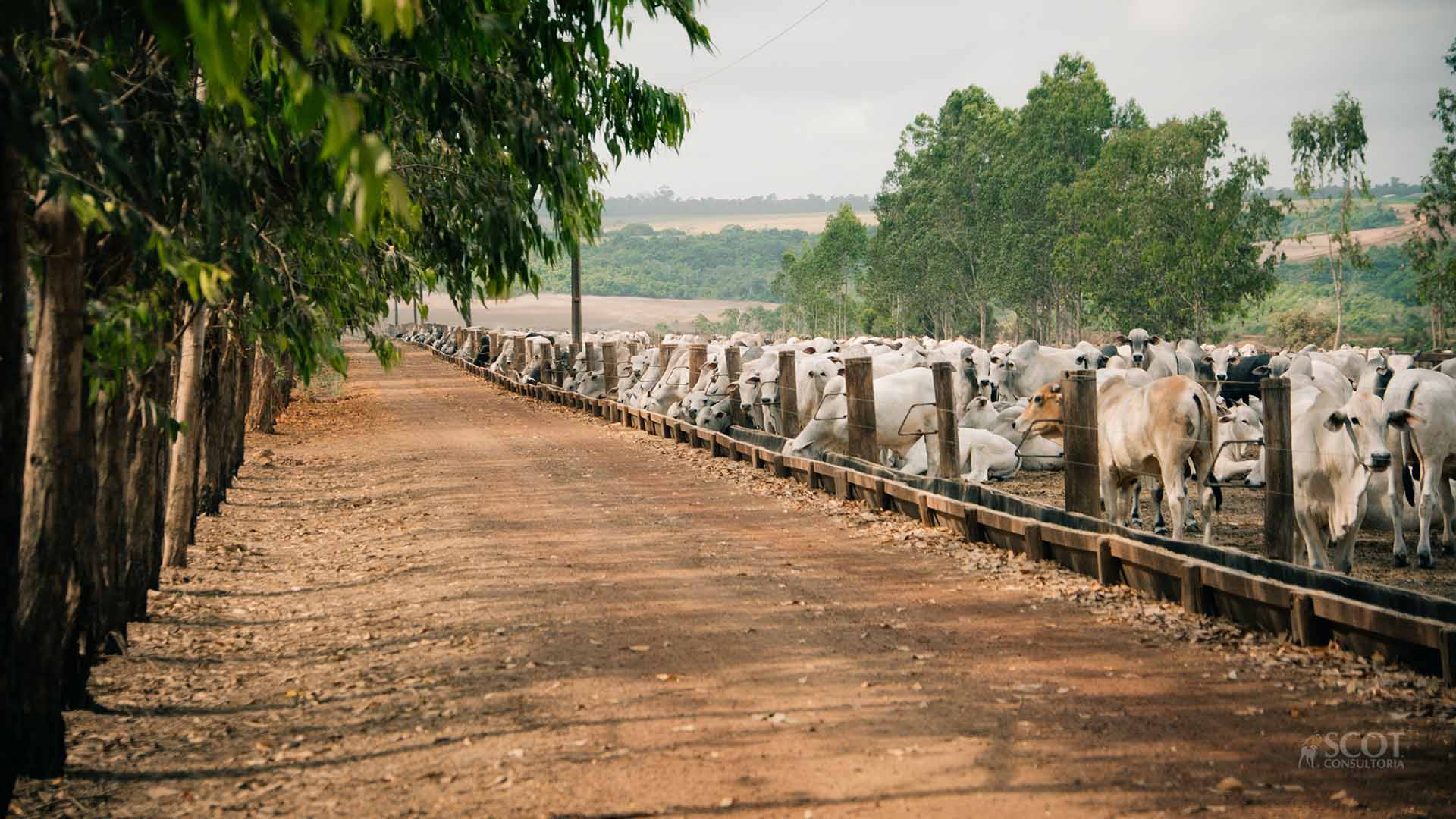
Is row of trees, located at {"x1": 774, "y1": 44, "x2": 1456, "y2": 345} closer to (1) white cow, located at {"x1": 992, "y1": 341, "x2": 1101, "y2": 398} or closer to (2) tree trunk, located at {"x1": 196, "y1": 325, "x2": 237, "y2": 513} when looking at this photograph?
(1) white cow, located at {"x1": 992, "y1": 341, "x2": 1101, "y2": 398}

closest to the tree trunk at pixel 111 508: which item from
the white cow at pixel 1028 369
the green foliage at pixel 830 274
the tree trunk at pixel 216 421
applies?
the tree trunk at pixel 216 421

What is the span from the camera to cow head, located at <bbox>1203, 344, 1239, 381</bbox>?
22561 millimetres

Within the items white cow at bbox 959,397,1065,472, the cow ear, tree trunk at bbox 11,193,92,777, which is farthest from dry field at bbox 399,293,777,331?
tree trunk at bbox 11,193,92,777

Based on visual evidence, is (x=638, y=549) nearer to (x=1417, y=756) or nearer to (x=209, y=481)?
(x=209, y=481)

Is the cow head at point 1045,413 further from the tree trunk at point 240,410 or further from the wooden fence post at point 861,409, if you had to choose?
the tree trunk at point 240,410

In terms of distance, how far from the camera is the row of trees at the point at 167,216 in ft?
14.5

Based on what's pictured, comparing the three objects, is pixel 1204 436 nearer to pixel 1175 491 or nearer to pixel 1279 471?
pixel 1175 491

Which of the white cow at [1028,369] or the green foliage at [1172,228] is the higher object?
the green foliage at [1172,228]

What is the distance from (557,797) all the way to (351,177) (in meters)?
2.52

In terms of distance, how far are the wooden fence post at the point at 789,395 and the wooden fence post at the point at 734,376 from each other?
88.8 inches

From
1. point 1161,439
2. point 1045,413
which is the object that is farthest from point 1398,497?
point 1045,413

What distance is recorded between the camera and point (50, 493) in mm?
5309

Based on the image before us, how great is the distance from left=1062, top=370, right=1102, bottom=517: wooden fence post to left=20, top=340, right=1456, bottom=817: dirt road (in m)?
1.06

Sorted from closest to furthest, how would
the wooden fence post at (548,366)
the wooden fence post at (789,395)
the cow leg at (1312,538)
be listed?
the cow leg at (1312,538) → the wooden fence post at (789,395) → the wooden fence post at (548,366)
